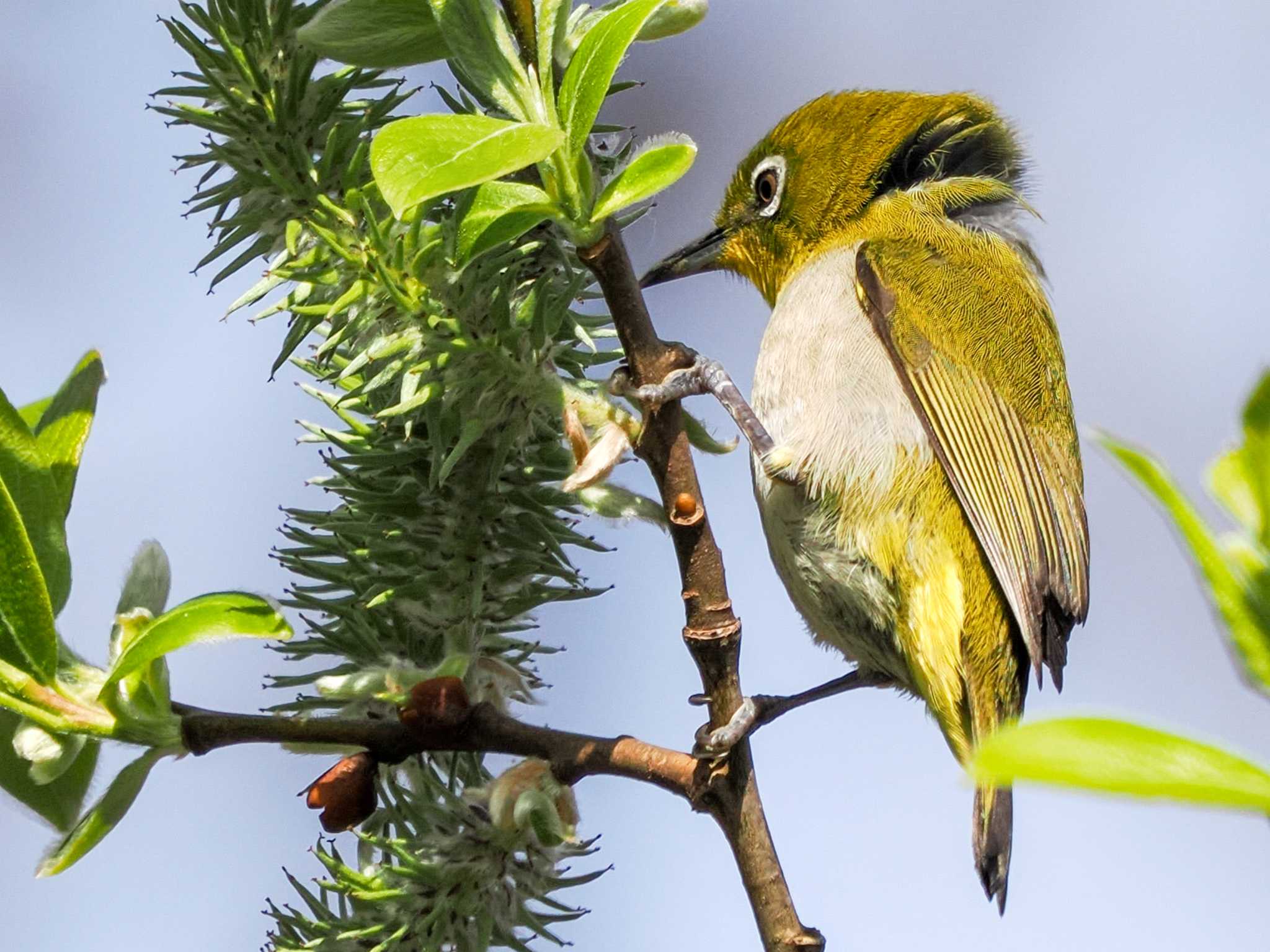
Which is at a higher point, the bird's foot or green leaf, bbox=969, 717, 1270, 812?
the bird's foot

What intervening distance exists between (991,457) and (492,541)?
1311 mm

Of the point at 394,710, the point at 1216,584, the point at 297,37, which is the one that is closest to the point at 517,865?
the point at 394,710

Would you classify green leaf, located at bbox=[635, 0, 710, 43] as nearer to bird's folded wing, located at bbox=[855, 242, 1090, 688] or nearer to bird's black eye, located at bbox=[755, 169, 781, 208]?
bird's folded wing, located at bbox=[855, 242, 1090, 688]

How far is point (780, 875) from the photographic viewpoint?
58.5 inches

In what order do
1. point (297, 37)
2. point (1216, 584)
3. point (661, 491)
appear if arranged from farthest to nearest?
point (661, 491) < point (297, 37) < point (1216, 584)

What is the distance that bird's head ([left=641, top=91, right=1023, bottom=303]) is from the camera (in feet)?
10.4

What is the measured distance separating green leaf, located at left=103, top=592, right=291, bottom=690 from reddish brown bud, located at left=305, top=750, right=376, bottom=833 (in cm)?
31

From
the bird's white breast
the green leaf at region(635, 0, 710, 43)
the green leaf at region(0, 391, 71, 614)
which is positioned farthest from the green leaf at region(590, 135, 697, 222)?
the bird's white breast

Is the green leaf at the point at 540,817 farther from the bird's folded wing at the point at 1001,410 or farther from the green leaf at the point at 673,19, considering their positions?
the bird's folded wing at the point at 1001,410

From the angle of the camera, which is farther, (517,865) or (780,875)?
(517,865)

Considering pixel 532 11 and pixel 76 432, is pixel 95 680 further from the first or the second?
pixel 532 11

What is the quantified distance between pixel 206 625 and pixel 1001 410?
6.34 feet

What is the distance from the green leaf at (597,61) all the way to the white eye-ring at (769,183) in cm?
199

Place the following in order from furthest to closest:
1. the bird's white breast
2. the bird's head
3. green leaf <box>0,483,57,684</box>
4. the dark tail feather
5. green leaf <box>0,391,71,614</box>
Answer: the bird's head, the bird's white breast, the dark tail feather, green leaf <box>0,391,71,614</box>, green leaf <box>0,483,57,684</box>
